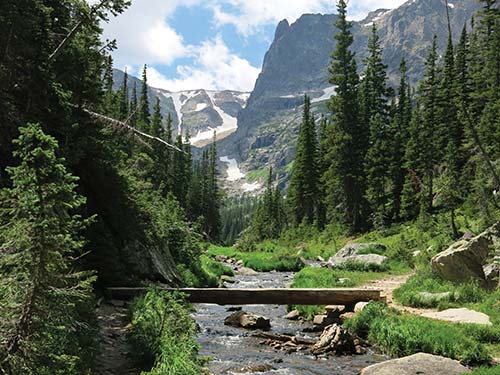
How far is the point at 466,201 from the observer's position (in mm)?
34969

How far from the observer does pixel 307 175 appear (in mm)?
66562

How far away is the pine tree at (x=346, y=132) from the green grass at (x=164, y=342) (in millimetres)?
39638

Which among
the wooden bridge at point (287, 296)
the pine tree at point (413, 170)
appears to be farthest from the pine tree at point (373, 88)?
the wooden bridge at point (287, 296)

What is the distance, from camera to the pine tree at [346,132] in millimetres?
49050

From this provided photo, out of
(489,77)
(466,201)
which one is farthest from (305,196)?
(466,201)

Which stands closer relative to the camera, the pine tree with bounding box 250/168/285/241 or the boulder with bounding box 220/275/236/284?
the boulder with bounding box 220/275/236/284

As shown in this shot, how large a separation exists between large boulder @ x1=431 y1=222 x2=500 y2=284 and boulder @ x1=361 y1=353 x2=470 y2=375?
273 inches

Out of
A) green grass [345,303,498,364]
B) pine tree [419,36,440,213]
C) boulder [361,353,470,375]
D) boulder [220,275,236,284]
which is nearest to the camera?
boulder [361,353,470,375]

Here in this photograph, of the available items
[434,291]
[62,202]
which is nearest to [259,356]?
[434,291]

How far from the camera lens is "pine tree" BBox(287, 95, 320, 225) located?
66312 mm

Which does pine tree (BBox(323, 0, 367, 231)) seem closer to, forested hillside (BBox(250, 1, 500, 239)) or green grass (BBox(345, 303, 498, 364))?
forested hillside (BBox(250, 1, 500, 239))

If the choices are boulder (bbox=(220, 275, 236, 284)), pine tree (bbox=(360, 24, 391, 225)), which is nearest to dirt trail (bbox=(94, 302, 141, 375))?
boulder (bbox=(220, 275, 236, 284))

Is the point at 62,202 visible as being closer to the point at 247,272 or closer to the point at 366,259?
the point at 366,259

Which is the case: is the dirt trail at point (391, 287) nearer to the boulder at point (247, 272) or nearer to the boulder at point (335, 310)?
the boulder at point (335, 310)
